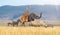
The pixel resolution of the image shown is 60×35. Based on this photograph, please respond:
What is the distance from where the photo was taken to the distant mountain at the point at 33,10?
1.25 metres

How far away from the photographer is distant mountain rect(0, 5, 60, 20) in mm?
1247

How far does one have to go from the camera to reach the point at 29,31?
124 centimetres

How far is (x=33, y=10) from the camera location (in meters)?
1.26

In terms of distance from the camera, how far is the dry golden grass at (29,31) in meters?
1.23

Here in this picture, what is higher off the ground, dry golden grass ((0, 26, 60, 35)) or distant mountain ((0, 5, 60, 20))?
distant mountain ((0, 5, 60, 20))

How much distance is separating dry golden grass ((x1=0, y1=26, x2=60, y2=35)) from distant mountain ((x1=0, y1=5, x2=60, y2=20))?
0.10 meters

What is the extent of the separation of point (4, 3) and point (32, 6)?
0.81 ft

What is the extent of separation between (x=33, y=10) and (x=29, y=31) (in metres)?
0.18

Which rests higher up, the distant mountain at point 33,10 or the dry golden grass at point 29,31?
the distant mountain at point 33,10

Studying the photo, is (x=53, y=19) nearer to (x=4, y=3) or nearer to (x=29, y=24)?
(x=29, y=24)

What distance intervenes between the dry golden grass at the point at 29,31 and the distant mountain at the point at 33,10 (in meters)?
0.10

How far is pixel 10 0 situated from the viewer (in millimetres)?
1279

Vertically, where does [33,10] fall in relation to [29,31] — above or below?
above

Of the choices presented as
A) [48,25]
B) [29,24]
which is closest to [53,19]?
[48,25]
